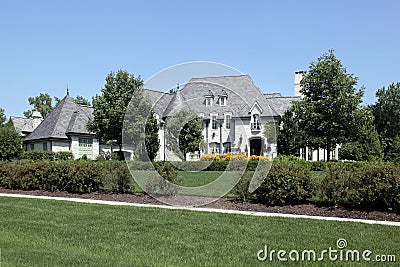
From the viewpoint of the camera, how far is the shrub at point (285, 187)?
1210 centimetres

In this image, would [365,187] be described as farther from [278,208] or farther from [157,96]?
[157,96]

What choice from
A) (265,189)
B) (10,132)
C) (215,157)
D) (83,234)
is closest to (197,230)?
(83,234)

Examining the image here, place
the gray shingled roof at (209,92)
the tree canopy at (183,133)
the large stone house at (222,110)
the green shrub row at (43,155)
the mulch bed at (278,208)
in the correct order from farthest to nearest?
the green shrub row at (43,155) → the tree canopy at (183,133) → the large stone house at (222,110) → the gray shingled roof at (209,92) → the mulch bed at (278,208)

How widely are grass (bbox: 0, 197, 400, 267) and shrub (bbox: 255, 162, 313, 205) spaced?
86.9 inches

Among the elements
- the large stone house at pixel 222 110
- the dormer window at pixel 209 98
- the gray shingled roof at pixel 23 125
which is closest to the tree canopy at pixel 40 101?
the gray shingled roof at pixel 23 125

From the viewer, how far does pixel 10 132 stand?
3309cm

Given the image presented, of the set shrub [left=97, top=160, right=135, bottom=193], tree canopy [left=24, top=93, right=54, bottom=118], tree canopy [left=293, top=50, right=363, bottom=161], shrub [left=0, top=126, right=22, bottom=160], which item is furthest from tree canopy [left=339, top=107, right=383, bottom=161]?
tree canopy [left=24, top=93, right=54, bottom=118]

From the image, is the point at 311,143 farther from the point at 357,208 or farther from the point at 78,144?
the point at 357,208

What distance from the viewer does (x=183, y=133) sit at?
2422 cm

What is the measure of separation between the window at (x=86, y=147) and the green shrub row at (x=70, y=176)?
70.4 ft

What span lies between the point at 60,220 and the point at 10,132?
26135 millimetres

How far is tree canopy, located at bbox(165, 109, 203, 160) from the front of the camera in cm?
2000

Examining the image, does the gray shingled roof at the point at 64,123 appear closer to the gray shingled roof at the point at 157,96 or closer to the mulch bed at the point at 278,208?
the gray shingled roof at the point at 157,96

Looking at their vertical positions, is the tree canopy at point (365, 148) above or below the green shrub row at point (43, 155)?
above
